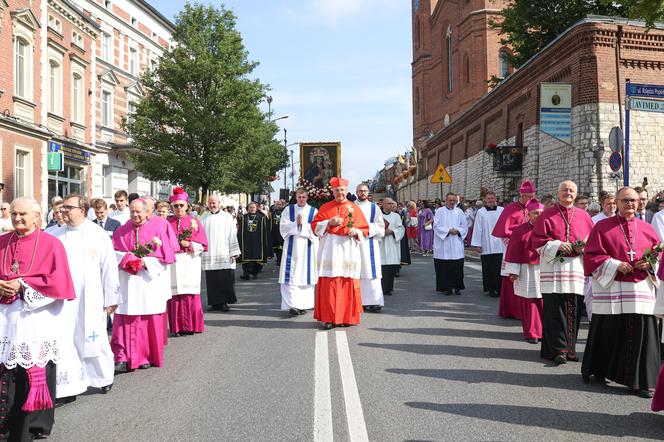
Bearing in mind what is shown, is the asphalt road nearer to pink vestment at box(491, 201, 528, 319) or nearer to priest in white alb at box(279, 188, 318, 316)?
pink vestment at box(491, 201, 528, 319)

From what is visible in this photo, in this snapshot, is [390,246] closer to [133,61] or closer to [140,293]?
[140,293]

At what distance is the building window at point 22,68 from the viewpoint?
22906 millimetres

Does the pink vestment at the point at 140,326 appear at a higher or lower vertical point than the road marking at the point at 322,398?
higher

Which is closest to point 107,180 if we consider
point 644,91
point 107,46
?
point 107,46

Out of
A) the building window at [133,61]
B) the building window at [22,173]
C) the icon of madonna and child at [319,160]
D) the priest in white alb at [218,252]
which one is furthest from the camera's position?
the building window at [133,61]

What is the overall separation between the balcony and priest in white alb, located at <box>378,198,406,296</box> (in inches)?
568

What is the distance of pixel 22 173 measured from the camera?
22.8m

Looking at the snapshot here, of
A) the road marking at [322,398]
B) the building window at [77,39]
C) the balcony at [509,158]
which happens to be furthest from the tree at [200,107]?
the road marking at [322,398]

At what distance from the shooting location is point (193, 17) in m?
→ 32.5

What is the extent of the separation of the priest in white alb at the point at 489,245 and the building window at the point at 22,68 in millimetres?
16870

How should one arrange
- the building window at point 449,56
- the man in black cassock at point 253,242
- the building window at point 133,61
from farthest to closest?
the building window at point 449,56 → the building window at point 133,61 → the man in black cassock at point 253,242

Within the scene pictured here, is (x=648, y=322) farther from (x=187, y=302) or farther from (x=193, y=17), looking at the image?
(x=193, y=17)

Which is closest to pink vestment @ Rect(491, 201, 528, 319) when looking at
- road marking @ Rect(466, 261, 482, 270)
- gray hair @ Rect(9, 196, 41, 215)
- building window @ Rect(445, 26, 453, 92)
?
gray hair @ Rect(9, 196, 41, 215)

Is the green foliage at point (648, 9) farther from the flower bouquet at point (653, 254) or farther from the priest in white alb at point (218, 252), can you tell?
the priest in white alb at point (218, 252)
